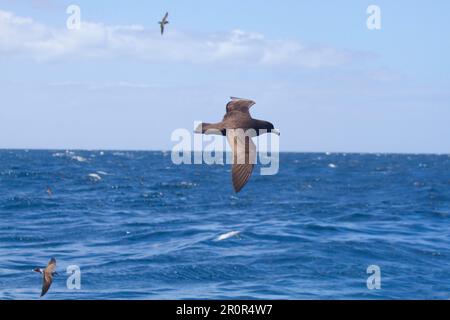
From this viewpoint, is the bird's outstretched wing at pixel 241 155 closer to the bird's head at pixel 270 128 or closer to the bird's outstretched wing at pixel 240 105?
the bird's head at pixel 270 128

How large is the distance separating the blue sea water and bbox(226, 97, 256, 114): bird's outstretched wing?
7524mm

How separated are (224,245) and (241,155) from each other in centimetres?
1468

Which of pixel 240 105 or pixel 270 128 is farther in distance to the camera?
pixel 240 105

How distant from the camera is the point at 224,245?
22125mm

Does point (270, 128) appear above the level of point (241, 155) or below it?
above

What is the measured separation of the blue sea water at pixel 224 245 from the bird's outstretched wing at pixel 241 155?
27.0 ft

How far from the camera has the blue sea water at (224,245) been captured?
1661cm

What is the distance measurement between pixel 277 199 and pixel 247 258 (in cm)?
2012

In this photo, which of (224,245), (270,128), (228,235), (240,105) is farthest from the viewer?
(228,235)

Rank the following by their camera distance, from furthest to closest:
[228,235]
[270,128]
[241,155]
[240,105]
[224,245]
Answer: [228,235] < [224,245] < [240,105] < [270,128] < [241,155]

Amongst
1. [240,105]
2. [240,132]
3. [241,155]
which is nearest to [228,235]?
[240,105]

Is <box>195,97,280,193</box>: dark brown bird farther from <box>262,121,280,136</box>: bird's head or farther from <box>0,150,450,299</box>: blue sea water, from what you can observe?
<box>0,150,450,299</box>: blue sea water

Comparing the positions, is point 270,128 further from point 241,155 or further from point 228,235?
point 228,235

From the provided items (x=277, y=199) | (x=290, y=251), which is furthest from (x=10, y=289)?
(x=277, y=199)
